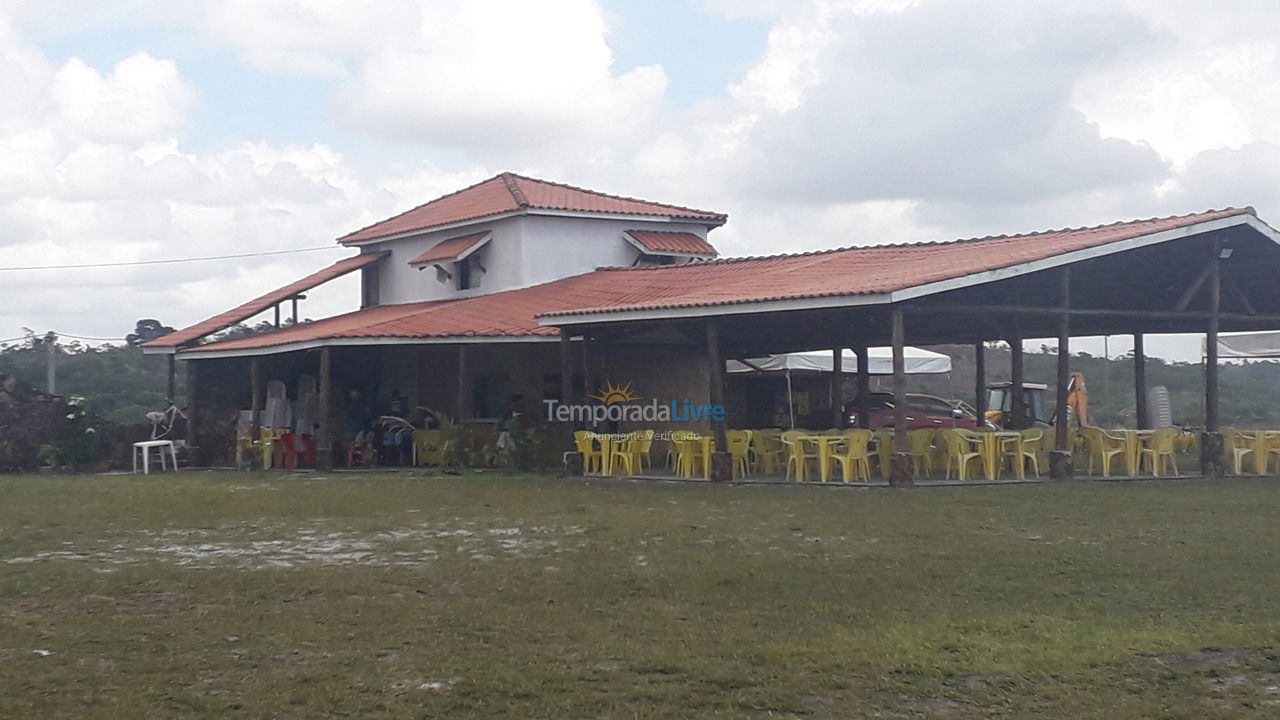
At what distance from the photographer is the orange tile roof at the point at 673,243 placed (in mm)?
27002

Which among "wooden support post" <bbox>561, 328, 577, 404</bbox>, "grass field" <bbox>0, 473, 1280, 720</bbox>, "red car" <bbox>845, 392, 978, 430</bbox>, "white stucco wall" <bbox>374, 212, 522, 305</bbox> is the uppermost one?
"white stucco wall" <bbox>374, 212, 522, 305</bbox>

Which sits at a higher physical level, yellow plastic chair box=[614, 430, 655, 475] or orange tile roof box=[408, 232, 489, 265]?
orange tile roof box=[408, 232, 489, 265]

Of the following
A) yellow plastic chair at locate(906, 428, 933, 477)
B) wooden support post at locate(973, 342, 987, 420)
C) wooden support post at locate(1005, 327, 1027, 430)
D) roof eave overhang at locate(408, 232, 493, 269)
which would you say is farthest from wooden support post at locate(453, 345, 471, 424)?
wooden support post at locate(1005, 327, 1027, 430)

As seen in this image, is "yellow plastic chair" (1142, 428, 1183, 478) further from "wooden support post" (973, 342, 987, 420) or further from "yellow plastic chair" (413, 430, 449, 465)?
"yellow plastic chair" (413, 430, 449, 465)

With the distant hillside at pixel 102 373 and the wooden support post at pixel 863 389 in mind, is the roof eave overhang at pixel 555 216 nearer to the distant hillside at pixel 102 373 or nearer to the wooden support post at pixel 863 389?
the wooden support post at pixel 863 389

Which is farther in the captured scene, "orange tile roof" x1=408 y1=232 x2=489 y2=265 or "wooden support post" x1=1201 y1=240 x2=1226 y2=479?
"orange tile roof" x1=408 y1=232 x2=489 y2=265

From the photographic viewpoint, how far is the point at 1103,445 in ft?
58.3

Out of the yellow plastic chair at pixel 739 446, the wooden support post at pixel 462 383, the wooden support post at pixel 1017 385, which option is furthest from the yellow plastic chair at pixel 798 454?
the wooden support post at pixel 462 383

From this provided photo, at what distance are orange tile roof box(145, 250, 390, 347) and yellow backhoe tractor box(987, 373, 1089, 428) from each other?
1355cm

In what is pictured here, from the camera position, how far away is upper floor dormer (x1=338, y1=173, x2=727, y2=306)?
26375 millimetres

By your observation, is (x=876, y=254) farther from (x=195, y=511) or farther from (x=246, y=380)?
(x=246, y=380)

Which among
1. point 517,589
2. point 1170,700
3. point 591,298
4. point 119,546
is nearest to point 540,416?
point 591,298

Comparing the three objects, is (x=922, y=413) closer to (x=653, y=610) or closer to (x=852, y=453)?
(x=852, y=453)

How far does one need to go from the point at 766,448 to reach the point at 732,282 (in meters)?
2.59
